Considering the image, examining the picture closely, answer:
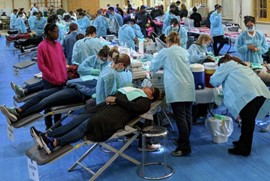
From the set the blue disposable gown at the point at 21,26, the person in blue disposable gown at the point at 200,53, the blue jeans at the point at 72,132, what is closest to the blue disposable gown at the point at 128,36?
the person in blue disposable gown at the point at 200,53

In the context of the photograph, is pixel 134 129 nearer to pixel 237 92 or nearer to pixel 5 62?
pixel 237 92

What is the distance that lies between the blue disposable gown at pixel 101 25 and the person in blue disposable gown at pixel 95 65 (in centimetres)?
579

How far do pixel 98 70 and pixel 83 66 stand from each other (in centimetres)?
21

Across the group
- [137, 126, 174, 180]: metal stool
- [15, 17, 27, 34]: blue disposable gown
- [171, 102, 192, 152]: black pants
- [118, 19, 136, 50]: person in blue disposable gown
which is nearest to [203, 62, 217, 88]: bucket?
[171, 102, 192, 152]: black pants

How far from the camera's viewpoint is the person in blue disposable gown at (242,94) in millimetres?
3621

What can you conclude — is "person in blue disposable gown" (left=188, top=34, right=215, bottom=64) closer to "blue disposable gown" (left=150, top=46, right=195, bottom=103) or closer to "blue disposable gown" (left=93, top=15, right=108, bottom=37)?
"blue disposable gown" (left=150, top=46, right=195, bottom=103)

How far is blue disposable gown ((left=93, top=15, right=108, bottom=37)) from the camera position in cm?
1045

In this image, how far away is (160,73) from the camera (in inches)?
164

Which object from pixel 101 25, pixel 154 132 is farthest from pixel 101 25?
pixel 154 132

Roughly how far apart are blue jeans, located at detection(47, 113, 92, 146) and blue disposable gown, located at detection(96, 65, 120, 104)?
12.9 inches

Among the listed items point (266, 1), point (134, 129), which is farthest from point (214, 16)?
point (134, 129)

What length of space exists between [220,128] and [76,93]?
1653 mm

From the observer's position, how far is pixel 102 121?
3.25 meters

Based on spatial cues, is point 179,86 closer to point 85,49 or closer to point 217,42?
point 85,49
